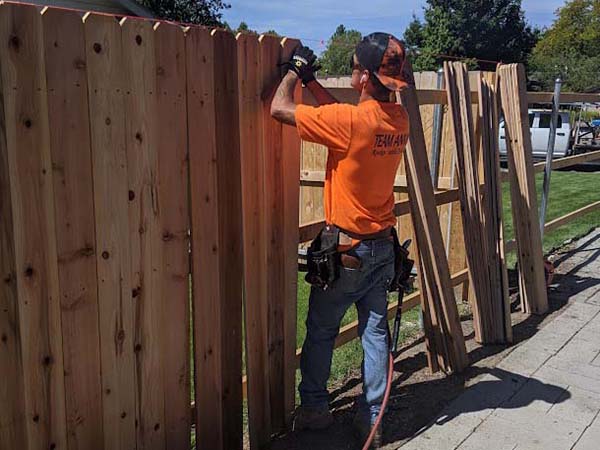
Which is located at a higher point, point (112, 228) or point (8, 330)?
point (112, 228)

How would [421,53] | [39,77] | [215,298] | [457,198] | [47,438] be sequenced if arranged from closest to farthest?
[39,77]
[47,438]
[215,298]
[457,198]
[421,53]

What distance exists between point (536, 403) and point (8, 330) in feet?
10.6

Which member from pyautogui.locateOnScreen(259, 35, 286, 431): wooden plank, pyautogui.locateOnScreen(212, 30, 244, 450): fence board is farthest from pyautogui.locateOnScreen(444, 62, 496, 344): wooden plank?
pyautogui.locateOnScreen(212, 30, 244, 450): fence board

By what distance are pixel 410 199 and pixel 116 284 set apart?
231cm

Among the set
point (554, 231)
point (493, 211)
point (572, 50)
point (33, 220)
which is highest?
point (572, 50)

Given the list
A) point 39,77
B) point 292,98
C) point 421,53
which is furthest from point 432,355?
point 421,53

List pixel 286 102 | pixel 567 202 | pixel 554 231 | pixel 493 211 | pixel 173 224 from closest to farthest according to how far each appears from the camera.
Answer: pixel 173 224 → pixel 286 102 → pixel 493 211 → pixel 554 231 → pixel 567 202

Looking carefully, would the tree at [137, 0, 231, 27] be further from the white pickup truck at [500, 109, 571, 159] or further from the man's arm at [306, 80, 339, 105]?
the man's arm at [306, 80, 339, 105]

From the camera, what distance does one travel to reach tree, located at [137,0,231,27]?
25688mm

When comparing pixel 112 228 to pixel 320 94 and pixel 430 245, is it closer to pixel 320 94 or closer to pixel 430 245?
pixel 320 94

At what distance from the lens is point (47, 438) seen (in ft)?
8.14

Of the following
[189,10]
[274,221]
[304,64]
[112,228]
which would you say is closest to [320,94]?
[304,64]

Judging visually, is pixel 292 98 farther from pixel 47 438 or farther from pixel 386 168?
pixel 47 438

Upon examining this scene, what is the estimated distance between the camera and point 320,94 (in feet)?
11.2
